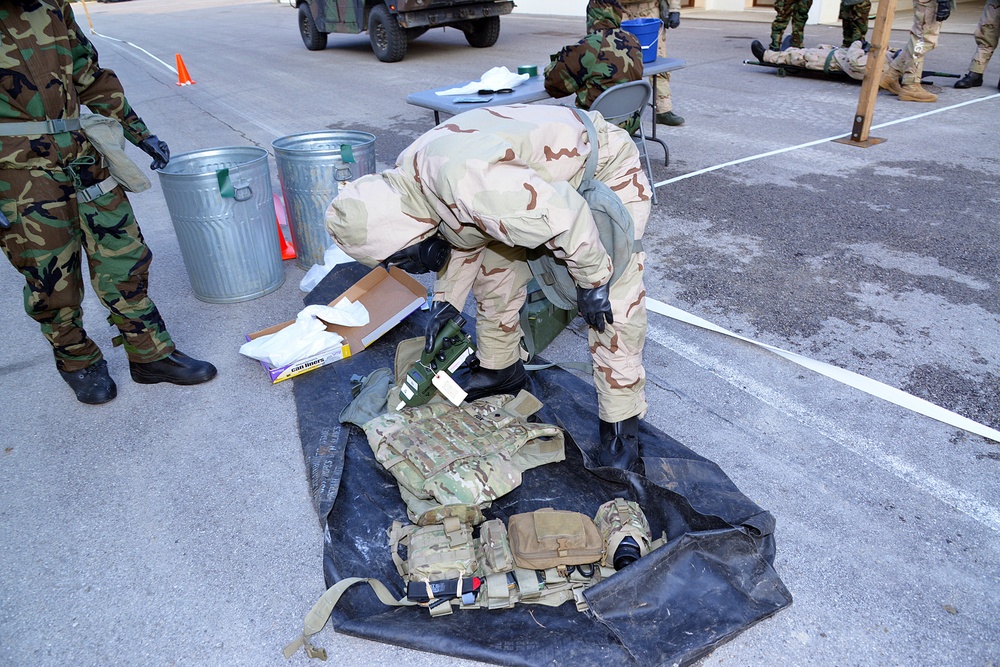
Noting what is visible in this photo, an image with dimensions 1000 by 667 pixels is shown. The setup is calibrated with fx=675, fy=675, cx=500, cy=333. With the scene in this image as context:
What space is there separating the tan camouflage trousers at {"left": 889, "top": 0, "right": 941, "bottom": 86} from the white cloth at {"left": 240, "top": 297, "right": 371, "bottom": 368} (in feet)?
20.6

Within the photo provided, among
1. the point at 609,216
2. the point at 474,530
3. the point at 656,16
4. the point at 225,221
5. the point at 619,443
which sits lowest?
the point at 474,530

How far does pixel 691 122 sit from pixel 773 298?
3.74 m

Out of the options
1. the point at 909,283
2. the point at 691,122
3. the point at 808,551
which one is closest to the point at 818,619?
the point at 808,551

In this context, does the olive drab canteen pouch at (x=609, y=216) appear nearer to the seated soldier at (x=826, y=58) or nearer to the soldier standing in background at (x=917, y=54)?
the soldier standing in background at (x=917, y=54)

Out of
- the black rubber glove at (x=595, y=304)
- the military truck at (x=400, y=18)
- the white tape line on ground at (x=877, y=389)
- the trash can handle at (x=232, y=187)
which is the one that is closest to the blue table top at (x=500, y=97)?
the trash can handle at (x=232, y=187)

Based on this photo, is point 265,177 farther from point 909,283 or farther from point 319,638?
point 909,283

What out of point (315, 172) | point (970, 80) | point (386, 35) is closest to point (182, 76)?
point (386, 35)

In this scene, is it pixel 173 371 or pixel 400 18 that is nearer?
pixel 173 371

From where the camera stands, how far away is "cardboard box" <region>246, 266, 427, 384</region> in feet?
10.3

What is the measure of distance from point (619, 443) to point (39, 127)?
245 centimetres

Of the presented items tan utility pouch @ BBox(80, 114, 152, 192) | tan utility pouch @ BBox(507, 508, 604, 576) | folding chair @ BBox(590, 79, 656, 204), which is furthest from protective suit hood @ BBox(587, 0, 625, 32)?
tan utility pouch @ BBox(507, 508, 604, 576)

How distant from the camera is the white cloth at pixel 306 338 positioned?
3078mm

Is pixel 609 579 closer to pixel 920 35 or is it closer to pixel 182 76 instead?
pixel 920 35

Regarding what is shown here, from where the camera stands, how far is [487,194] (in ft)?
6.05
